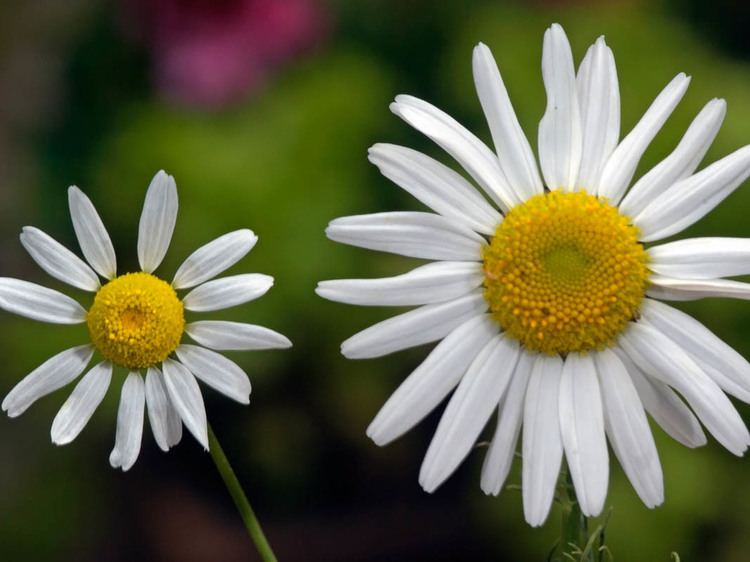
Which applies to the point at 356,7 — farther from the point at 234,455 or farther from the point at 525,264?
the point at 525,264

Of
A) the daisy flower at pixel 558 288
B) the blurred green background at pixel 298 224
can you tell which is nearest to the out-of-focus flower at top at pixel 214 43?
the blurred green background at pixel 298 224

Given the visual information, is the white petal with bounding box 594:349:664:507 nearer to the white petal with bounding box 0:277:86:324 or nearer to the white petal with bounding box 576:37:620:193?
the white petal with bounding box 576:37:620:193

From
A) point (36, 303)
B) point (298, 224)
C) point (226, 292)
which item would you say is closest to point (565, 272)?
point (226, 292)

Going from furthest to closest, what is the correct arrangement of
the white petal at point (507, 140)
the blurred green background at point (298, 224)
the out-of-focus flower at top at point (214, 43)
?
the out-of-focus flower at top at point (214, 43) < the blurred green background at point (298, 224) < the white petal at point (507, 140)

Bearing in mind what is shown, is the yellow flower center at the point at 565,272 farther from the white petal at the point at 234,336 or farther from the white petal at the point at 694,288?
the white petal at the point at 234,336

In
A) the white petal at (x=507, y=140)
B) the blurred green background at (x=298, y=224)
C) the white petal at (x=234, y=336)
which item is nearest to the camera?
the white petal at (x=234, y=336)

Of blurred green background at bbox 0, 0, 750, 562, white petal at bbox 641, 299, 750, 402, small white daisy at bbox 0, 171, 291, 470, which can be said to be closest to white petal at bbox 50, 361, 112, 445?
small white daisy at bbox 0, 171, 291, 470
